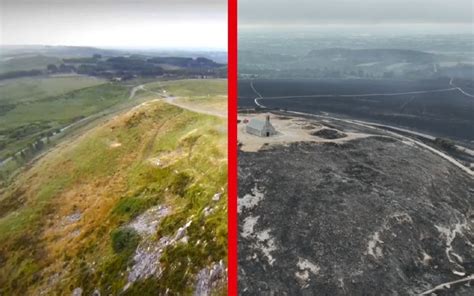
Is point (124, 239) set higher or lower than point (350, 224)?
higher

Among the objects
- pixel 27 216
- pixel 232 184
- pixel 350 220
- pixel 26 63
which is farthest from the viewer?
pixel 350 220

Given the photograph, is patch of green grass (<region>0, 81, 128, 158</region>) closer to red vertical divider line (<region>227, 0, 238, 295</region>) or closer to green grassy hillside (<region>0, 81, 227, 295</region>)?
green grassy hillside (<region>0, 81, 227, 295</region>)

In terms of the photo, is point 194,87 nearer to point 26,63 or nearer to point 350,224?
point 26,63

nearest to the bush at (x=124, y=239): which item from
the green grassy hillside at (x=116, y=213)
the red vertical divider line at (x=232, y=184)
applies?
the green grassy hillside at (x=116, y=213)

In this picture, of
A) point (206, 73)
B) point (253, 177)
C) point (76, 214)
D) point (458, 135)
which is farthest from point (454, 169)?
point (76, 214)

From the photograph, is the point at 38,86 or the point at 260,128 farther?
the point at 260,128

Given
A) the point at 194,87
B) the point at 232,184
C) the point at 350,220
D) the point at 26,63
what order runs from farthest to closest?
the point at 350,220 < the point at 194,87 < the point at 232,184 < the point at 26,63

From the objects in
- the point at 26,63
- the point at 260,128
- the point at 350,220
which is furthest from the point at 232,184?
the point at 260,128

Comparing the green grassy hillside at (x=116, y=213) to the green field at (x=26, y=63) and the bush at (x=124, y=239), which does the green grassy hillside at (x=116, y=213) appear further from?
the green field at (x=26, y=63)
